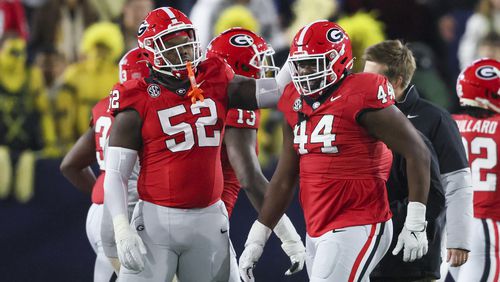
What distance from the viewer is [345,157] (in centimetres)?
463

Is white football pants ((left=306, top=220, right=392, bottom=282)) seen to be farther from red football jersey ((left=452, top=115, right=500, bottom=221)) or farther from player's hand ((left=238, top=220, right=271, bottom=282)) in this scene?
red football jersey ((left=452, top=115, right=500, bottom=221))

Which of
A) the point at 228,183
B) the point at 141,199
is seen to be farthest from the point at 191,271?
the point at 228,183

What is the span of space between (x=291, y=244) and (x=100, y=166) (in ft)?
3.72

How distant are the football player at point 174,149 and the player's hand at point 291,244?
1.20ft

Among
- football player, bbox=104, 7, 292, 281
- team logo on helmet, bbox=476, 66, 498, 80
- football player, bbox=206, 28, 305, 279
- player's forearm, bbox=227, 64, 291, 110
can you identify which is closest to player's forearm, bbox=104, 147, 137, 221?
football player, bbox=104, 7, 292, 281

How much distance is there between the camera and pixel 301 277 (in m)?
7.09

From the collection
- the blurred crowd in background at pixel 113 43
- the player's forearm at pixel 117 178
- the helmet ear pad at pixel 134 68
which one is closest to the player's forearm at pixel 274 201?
the player's forearm at pixel 117 178

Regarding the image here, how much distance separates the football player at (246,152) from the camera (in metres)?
5.23

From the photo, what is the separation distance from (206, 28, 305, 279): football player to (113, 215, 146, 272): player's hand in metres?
0.56

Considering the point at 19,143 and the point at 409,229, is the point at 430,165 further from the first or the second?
the point at 19,143

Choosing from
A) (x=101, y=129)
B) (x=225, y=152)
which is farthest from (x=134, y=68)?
(x=225, y=152)

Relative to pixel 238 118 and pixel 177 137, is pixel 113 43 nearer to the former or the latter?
pixel 238 118

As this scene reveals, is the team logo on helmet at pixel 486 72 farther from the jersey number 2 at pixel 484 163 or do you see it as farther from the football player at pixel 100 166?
the football player at pixel 100 166

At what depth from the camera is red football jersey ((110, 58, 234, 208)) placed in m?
4.80
